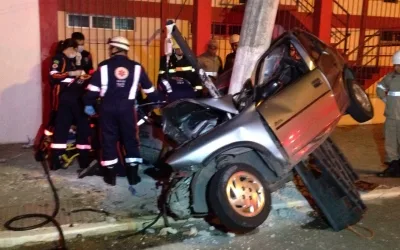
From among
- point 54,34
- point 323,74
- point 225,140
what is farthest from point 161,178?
point 54,34

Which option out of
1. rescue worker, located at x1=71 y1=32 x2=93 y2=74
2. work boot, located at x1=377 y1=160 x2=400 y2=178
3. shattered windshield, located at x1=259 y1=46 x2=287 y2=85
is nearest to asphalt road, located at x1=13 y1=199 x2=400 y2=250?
shattered windshield, located at x1=259 y1=46 x2=287 y2=85

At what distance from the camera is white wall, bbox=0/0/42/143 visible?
7758 millimetres

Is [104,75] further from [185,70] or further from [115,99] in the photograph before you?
[185,70]

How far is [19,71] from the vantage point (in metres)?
7.93

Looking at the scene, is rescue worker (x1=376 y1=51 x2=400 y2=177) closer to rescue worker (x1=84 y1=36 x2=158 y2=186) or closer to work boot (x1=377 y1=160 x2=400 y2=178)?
work boot (x1=377 y1=160 x2=400 y2=178)

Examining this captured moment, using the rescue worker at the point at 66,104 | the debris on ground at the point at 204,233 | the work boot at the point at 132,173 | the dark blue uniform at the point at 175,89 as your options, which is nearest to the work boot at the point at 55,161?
the rescue worker at the point at 66,104

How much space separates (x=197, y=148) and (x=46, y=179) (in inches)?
101

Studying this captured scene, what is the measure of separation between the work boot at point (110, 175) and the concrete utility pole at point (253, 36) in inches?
72.6

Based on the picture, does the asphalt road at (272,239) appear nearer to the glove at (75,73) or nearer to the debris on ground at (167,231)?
the debris on ground at (167,231)

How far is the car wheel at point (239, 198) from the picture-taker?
430cm

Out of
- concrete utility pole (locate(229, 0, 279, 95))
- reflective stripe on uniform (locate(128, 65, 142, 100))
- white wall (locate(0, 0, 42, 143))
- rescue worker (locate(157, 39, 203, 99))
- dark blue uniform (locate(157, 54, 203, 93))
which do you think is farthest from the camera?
white wall (locate(0, 0, 42, 143))

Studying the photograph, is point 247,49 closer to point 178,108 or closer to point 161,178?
point 178,108

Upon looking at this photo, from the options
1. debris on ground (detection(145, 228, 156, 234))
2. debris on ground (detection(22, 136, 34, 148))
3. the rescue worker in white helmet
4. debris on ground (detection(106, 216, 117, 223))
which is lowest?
debris on ground (detection(145, 228, 156, 234))

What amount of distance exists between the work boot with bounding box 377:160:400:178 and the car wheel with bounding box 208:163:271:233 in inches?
121
